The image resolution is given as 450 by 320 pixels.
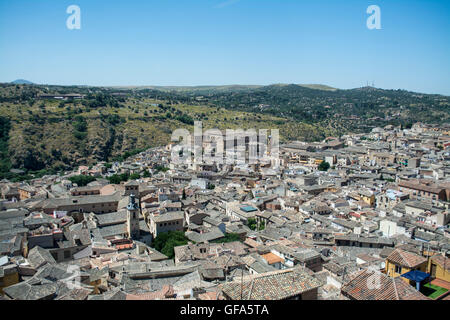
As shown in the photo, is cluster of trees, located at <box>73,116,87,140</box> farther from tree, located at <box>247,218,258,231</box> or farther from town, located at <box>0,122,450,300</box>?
tree, located at <box>247,218,258,231</box>

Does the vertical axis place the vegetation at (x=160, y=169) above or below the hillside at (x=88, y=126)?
below

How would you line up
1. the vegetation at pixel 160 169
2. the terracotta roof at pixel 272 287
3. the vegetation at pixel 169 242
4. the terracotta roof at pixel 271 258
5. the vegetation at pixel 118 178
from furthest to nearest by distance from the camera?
the vegetation at pixel 160 169, the vegetation at pixel 118 178, the vegetation at pixel 169 242, the terracotta roof at pixel 271 258, the terracotta roof at pixel 272 287

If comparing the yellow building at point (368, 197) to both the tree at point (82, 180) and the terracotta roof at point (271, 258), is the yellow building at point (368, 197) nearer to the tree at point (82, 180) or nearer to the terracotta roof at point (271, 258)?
the terracotta roof at point (271, 258)

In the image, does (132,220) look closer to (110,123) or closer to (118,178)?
(118,178)

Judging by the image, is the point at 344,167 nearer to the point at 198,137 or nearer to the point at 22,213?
the point at 198,137

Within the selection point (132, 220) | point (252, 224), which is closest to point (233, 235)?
point (252, 224)

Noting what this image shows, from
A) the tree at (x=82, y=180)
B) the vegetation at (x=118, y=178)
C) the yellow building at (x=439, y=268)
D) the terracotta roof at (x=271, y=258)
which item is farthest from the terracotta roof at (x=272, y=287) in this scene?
the tree at (x=82, y=180)
